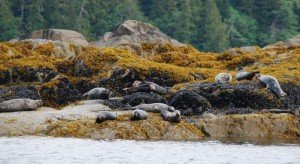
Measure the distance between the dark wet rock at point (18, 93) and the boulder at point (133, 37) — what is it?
1076cm

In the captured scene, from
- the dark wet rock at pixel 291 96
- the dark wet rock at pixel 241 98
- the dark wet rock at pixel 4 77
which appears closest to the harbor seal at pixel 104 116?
the dark wet rock at pixel 241 98

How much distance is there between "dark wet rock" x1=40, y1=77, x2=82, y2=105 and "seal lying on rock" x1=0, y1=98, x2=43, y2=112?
1.97 m

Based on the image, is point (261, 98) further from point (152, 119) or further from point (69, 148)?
point (69, 148)

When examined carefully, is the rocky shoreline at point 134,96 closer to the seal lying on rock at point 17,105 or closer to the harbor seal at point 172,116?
the harbor seal at point 172,116

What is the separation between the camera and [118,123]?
1953 cm

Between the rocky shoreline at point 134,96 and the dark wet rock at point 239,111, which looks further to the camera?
the dark wet rock at point 239,111

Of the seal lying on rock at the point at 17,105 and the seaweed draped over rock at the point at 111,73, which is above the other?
the seaweed draped over rock at the point at 111,73

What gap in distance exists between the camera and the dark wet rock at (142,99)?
72.9ft

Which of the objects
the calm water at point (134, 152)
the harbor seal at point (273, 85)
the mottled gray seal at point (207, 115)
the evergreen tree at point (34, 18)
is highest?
the evergreen tree at point (34, 18)

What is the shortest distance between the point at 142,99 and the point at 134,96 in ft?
1.28

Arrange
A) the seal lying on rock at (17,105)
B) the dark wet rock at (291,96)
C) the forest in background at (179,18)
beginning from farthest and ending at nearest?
the forest in background at (179,18)
the dark wet rock at (291,96)
the seal lying on rock at (17,105)

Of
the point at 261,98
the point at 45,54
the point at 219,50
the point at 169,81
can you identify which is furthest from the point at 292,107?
the point at 219,50

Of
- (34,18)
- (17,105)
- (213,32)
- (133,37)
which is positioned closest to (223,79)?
(17,105)

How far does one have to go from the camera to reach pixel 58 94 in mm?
23484
